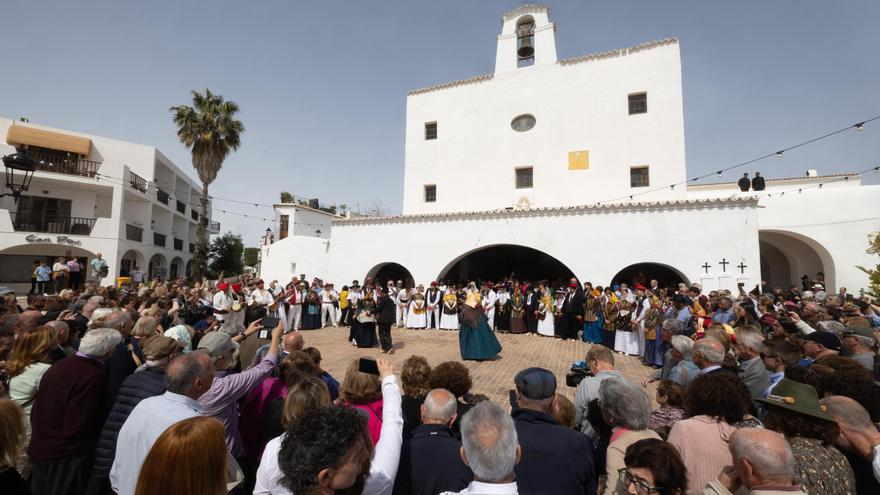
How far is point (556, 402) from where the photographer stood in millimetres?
2766

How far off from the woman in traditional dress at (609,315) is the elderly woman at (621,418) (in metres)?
8.78

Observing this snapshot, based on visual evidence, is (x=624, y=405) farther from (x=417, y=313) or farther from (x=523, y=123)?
(x=523, y=123)

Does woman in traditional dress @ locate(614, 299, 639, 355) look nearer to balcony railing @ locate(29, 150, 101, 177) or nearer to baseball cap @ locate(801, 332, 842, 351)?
baseball cap @ locate(801, 332, 842, 351)

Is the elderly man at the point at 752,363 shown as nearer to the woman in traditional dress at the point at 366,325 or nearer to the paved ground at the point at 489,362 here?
the paved ground at the point at 489,362

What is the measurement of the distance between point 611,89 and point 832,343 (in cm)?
1548

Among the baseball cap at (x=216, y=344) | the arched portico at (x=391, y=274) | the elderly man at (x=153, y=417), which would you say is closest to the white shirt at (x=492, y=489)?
the elderly man at (x=153, y=417)

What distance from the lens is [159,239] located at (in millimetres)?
24875

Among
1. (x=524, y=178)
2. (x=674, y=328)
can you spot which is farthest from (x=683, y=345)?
(x=524, y=178)

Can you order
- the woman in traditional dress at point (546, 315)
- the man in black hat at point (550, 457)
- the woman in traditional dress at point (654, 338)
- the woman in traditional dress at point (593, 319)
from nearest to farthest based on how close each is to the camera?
the man in black hat at point (550, 457)
the woman in traditional dress at point (654, 338)
the woman in traditional dress at point (593, 319)
the woman in traditional dress at point (546, 315)

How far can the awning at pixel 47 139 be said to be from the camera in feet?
58.9

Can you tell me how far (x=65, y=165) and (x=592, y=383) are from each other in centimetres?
2619

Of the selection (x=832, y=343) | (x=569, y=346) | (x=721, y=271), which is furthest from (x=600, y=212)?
(x=832, y=343)

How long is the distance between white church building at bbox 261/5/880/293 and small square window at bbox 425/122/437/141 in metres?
0.08

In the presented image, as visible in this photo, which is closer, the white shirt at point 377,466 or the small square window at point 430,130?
the white shirt at point 377,466
